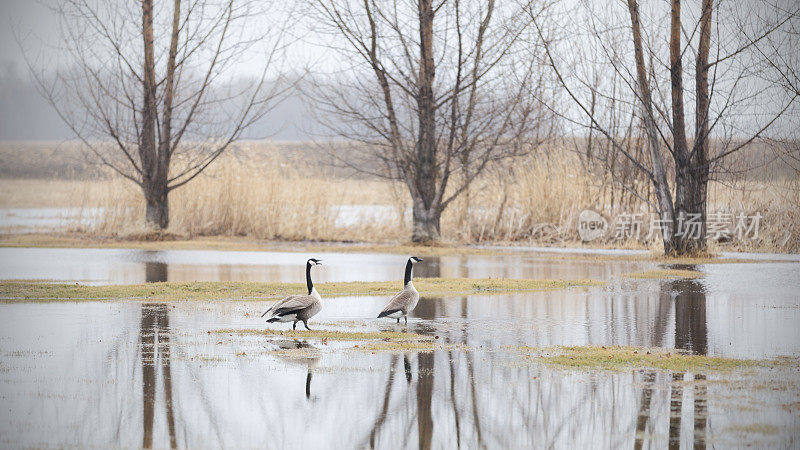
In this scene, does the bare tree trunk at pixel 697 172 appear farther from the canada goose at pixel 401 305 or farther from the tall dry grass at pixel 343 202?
the canada goose at pixel 401 305

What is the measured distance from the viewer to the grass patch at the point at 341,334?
393 inches

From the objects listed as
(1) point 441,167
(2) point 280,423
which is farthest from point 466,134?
(2) point 280,423

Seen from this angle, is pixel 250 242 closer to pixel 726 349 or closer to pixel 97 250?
pixel 97 250

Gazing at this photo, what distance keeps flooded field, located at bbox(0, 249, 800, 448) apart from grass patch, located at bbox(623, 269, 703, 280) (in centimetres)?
344

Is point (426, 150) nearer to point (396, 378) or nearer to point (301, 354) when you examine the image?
point (301, 354)

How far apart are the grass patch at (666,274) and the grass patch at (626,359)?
28.7ft

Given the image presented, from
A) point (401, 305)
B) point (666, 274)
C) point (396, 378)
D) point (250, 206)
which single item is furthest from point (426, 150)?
point (396, 378)

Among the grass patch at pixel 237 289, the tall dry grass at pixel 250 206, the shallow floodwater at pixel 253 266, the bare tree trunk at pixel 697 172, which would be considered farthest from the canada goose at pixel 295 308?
the tall dry grass at pixel 250 206

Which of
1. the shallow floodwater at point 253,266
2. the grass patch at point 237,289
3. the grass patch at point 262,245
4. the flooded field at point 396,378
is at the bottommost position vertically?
the flooded field at point 396,378

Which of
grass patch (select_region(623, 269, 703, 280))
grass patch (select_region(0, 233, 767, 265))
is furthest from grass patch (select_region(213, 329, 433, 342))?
grass patch (select_region(0, 233, 767, 265))

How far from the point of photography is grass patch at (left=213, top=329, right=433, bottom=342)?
32.7 feet

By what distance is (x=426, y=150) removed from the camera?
26859 mm

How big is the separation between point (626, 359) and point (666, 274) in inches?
392

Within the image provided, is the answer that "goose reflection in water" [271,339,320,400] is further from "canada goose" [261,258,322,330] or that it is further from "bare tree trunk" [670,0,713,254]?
"bare tree trunk" [670,0,713,254]
